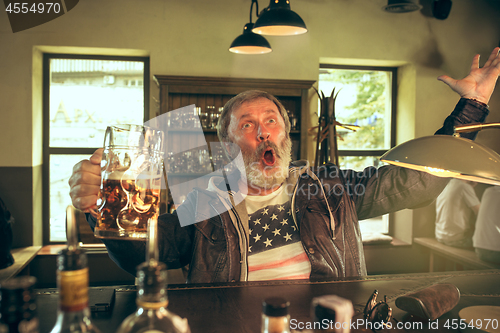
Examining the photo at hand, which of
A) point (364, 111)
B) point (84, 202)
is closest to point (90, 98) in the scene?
point (364, 111)

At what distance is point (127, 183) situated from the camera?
1.02 m

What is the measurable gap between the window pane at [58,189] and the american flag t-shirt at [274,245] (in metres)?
3.21

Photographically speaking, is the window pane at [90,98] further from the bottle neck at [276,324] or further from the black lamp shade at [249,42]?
the bottle neck at [276,324]

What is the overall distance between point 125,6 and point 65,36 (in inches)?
26.7

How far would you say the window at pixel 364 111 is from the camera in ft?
15.7

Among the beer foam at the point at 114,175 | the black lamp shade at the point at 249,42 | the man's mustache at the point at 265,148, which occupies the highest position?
the black lamp shade at the point at 249,42

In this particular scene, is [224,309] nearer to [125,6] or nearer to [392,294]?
[392,294]

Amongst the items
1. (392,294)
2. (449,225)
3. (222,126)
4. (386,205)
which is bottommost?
(449,225)

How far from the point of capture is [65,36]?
399 cm

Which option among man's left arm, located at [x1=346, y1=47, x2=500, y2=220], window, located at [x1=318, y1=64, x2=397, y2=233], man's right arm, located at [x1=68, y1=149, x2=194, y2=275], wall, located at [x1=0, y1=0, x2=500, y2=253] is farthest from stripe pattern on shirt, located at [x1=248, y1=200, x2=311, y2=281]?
window, located at [x1=318, y1=64, x2=397, y2=233]

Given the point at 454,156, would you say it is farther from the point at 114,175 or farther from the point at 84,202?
the point at 84,202

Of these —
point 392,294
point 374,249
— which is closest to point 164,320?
point 392,294

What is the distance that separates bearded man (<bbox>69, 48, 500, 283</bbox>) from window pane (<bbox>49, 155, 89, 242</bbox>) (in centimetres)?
308

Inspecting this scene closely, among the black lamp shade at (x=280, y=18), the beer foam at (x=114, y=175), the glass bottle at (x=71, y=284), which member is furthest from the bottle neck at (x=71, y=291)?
the black lamp shade at (x=280, y=18)
